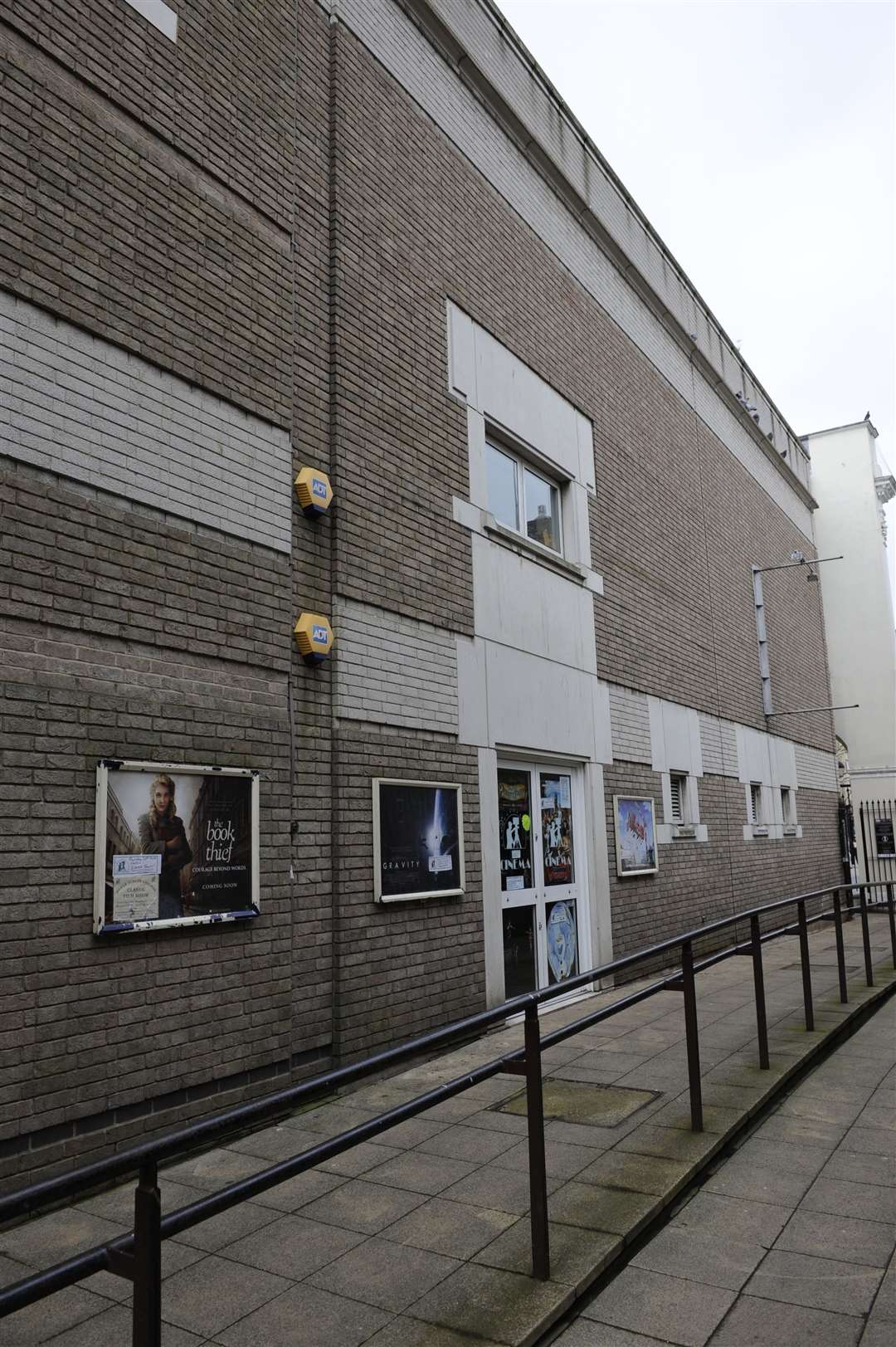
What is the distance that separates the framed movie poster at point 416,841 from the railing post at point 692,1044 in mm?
2196

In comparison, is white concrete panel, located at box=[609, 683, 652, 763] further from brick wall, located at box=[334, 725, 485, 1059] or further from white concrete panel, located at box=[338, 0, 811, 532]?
white concrete panel, located at box=[338, 0, 811, 532]

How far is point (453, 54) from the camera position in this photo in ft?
27.9

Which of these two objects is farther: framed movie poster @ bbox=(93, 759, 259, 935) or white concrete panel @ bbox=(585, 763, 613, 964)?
white concrete panel @ bbox=(585, 763, 613, 964)

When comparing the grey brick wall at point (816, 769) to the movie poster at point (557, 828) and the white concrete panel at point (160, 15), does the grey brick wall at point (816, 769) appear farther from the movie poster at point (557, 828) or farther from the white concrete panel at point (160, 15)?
the white concrete panel at point (160, 15)

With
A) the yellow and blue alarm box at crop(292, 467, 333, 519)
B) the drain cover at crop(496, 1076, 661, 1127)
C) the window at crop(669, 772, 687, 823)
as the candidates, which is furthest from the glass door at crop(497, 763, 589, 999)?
the yellow and blue alarm box at crop(292, 467, 333, 519)

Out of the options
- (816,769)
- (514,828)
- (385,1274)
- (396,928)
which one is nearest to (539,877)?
(514,828)

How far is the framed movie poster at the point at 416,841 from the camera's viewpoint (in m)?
6.43

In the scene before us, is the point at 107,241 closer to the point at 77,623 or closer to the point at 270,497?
the point at 270,497

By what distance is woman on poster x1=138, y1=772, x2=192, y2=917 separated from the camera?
15.9ft

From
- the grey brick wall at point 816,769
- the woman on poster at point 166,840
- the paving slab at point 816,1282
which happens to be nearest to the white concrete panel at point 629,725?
the woman on poster at point 166,840

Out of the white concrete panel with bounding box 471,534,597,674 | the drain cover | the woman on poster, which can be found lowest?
the drain cover

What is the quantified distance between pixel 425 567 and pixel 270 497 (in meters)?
1.67

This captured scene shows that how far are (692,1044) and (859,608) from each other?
2055cm

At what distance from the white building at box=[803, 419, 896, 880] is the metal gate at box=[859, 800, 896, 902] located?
0.36 metres
